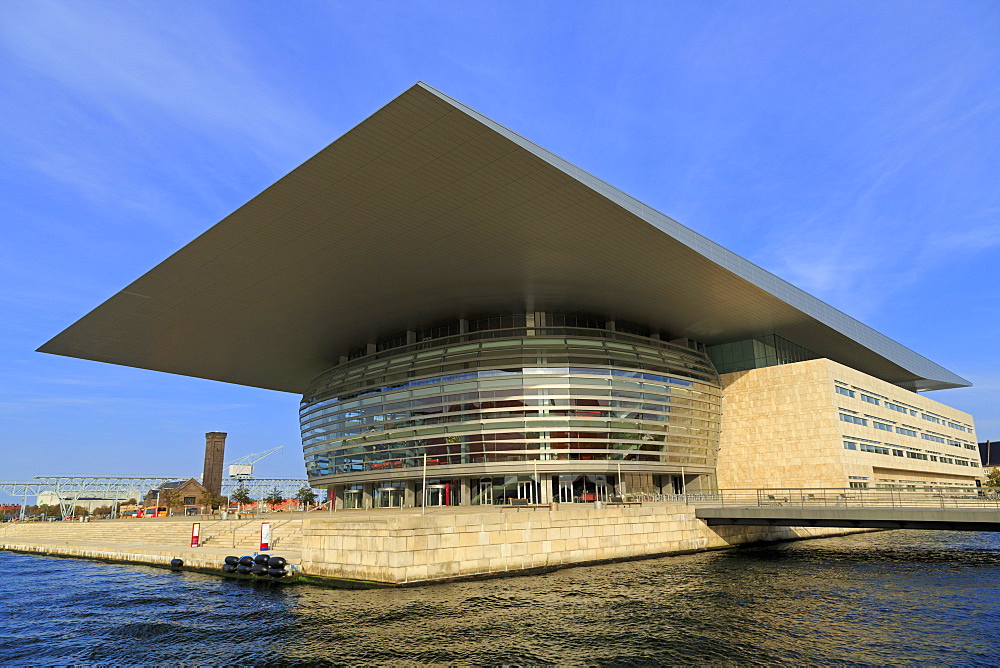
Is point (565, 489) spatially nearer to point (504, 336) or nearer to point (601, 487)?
point (601, 487)

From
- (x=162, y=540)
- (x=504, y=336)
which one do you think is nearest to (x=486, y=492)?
→ (x=504, y=336)

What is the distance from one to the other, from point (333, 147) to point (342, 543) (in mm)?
14509

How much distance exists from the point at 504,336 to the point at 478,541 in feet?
73.8

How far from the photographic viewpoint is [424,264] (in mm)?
36312

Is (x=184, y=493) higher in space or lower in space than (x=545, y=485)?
higher

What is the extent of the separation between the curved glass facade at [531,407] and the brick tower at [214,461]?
66.6 metres

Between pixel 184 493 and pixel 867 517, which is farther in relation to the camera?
pixel 184 493

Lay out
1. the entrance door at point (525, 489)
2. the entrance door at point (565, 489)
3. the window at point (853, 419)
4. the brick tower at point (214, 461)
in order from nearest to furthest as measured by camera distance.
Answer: the entrance door at point (525, 489), the entrance door at point (565, 489), the window at point (853, 419), the brick tower at point (214, 461)

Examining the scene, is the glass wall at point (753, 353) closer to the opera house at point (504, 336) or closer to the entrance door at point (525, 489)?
the opera house at point (504, 336)

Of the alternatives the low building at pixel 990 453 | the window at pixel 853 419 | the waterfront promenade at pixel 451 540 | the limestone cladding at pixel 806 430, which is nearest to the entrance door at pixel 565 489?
the waterfront promenade at pixel 451 540

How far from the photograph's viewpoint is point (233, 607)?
19234mm

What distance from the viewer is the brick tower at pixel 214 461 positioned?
4139 inches

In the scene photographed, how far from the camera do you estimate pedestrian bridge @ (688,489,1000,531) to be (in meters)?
26.2

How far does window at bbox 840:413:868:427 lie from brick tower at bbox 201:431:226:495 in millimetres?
92362
